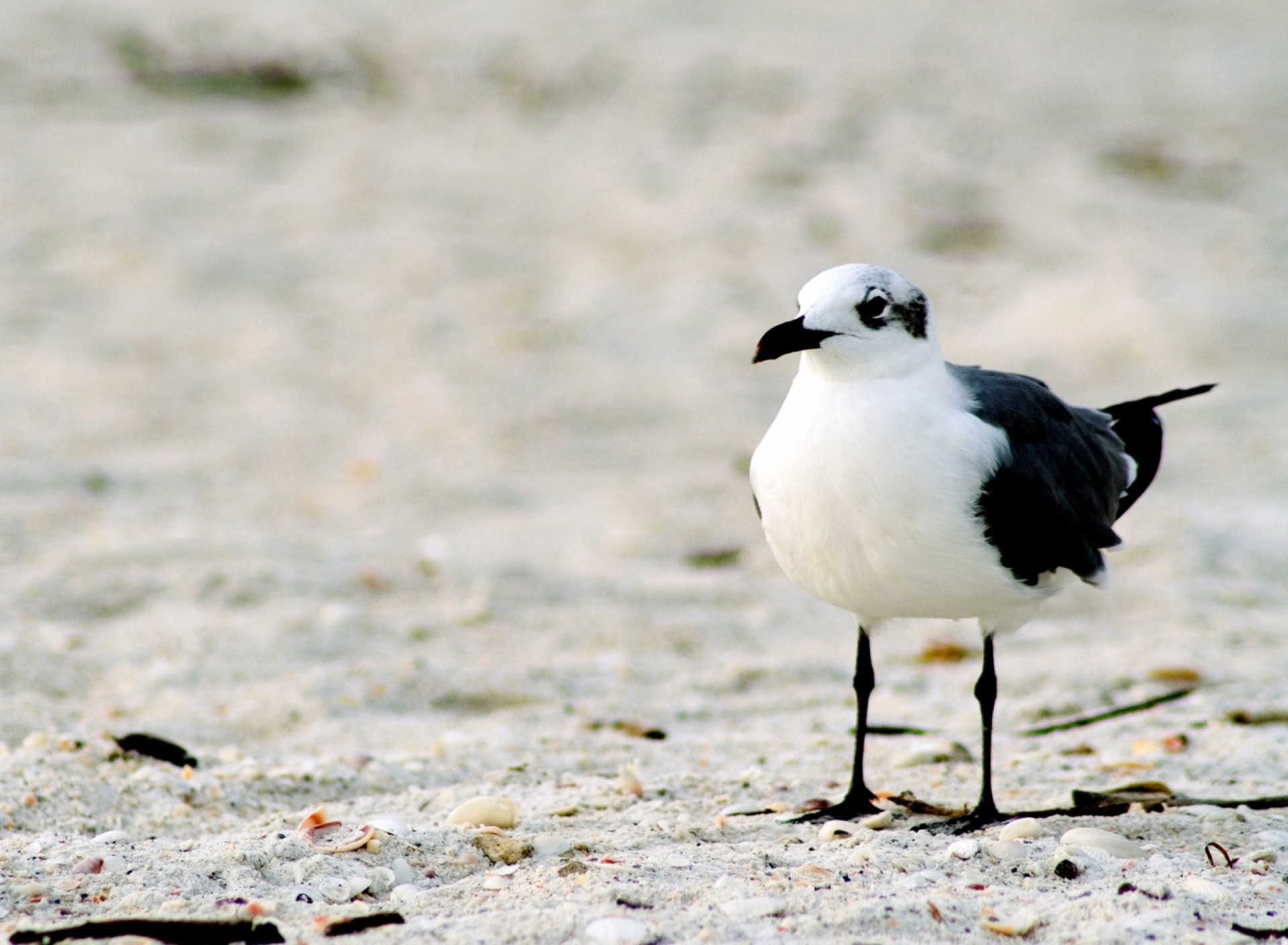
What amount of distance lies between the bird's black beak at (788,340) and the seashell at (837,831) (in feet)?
3.15

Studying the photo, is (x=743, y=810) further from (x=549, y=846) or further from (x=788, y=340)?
(x=788, y=340)

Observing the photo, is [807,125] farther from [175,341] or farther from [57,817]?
[57,817]

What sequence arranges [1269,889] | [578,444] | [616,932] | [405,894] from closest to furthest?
[616,932] → [405,894] → [1269,889] → [578,444]

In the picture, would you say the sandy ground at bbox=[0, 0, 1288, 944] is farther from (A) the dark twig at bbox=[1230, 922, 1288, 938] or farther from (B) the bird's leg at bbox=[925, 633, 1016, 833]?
(B) the bird's leg at bbox=[925, 633, 1016, 833]

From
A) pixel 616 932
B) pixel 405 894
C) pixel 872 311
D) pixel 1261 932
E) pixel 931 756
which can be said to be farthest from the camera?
pixel 931 756

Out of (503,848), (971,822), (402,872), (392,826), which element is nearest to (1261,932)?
(971,822)

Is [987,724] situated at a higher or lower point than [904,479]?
lower

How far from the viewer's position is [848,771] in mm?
4066

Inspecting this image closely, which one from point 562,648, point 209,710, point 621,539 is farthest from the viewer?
point 621,539

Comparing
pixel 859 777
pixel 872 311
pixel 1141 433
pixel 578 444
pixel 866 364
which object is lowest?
pixel 859 777

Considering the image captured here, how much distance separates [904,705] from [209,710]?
190 centimetres

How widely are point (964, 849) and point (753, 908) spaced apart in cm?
59

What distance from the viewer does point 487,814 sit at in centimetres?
344

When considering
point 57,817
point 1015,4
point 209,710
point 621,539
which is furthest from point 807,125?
point 57,817
